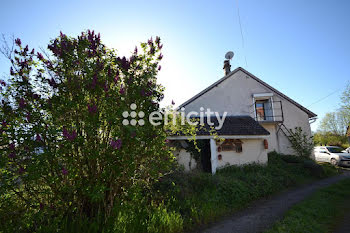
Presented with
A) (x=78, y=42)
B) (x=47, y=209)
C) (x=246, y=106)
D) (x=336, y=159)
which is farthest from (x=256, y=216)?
(x=336, y=159)

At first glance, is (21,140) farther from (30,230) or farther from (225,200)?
(225,200)

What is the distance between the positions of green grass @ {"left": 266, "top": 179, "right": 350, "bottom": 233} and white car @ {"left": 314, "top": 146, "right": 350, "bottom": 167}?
326 inches

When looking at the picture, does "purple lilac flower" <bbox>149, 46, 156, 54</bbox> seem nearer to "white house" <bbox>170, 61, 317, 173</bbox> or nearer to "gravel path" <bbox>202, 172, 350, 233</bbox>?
"gravel path" <bbox>202, 172, 350, 233</bbox>

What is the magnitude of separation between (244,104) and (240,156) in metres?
5.77

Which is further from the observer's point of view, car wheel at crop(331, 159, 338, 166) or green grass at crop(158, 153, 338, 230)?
car wheel at crop(331, 159, 338, 166)

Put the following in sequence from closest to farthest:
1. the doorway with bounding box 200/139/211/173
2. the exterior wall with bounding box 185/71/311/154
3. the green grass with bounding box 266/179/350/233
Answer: the green grass with bounding box 266/179/350/233, the doorway with bounding box 200/139/211/173, the exterior wall with bounding box 185/71/311/154

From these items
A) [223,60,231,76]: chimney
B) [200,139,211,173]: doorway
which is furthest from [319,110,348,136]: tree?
[200,139,211,173]: doorway

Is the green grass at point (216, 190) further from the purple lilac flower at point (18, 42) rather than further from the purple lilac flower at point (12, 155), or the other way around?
the purple lilac flower at point (18, 42)

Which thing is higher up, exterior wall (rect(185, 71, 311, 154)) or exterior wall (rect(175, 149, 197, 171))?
exterior wall (rect(185, 71, 311, 154))

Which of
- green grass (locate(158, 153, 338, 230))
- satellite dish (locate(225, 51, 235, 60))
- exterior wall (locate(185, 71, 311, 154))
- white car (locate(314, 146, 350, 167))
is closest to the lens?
green grass (locate(158, 153, 338, 230))

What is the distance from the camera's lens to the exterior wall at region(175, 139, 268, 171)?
9.54 metres

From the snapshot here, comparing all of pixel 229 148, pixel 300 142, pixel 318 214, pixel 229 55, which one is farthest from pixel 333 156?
pixel 229 55

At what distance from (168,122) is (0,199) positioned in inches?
121

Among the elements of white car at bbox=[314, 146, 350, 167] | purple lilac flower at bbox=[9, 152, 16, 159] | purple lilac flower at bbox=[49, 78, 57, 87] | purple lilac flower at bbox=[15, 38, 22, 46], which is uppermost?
purple lilac flower at bbox=[15, 38, 22, 46]
